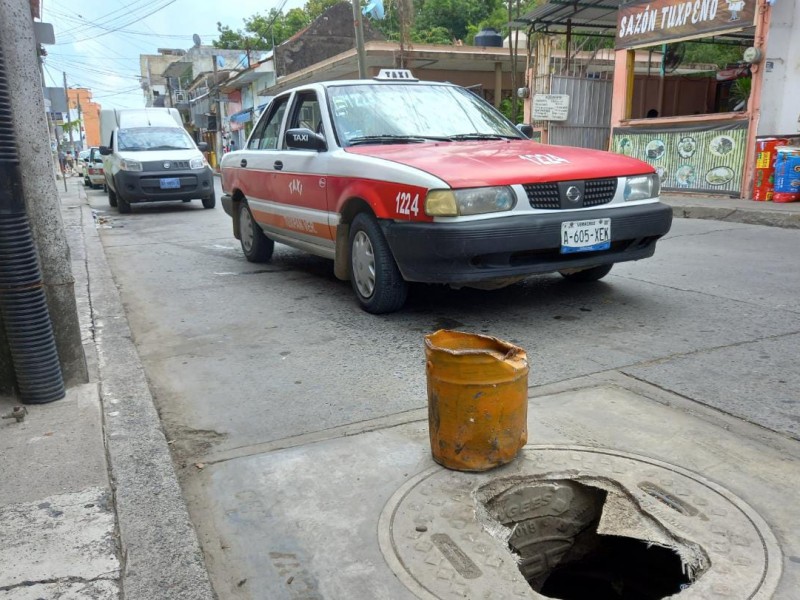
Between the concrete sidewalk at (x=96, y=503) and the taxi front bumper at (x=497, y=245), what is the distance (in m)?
1.74

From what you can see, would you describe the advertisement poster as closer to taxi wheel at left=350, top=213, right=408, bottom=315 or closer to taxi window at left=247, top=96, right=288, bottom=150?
taxi window at left=247, top=96, right=288, bottom=150

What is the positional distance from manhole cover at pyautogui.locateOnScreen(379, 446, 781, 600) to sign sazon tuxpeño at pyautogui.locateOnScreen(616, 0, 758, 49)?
34.6 feet

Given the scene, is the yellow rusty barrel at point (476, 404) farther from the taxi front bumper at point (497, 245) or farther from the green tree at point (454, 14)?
the green tree at point (454, 14)

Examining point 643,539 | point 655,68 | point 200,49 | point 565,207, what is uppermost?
point 200,49

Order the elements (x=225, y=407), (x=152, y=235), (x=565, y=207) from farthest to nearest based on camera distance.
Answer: (x=152, y=235), (x=565, y=207), (x=225, y=407)

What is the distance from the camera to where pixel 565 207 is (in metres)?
4.33

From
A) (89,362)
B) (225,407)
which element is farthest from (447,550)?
(89,362)

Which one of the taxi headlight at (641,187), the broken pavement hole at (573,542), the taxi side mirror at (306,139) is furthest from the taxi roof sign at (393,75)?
the broken pavement hole at (573,542)

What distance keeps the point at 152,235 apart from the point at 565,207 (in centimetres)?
766

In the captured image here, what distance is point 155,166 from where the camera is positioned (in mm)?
13375

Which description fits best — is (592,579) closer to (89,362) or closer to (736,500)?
(736,500)

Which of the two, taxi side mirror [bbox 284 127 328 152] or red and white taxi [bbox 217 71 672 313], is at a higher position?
taxi side mirror [bbox 284 127 328 152]

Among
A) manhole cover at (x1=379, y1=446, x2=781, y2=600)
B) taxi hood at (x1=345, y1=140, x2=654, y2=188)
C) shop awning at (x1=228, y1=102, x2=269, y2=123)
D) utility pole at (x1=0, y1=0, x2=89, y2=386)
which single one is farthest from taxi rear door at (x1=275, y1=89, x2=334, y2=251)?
shop awning at (x1=228, y1=102, x2=269, y2=123)

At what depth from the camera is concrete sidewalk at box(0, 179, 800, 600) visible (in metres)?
1.96
